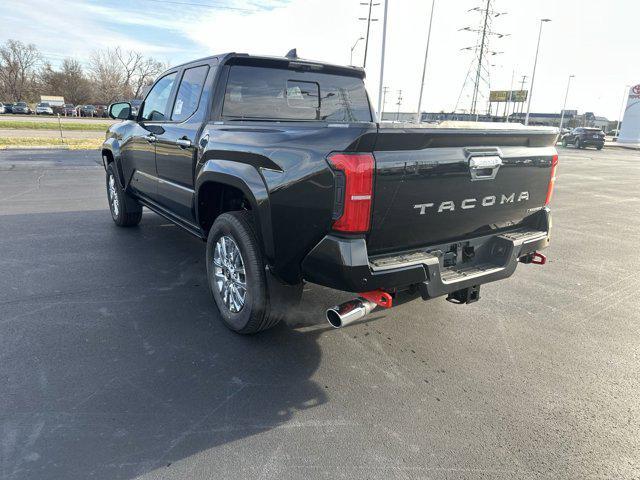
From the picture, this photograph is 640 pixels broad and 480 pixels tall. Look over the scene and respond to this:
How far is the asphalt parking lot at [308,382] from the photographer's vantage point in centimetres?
237

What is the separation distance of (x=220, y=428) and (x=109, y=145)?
16.7ft

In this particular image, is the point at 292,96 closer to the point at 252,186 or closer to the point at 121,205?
the point at 252,186

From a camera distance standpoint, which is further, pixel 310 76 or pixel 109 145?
pixel 109 145

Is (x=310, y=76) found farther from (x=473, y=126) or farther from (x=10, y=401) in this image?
(x=10, y=401)

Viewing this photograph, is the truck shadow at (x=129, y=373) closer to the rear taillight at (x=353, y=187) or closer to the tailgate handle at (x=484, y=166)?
the rear taillight at (x=353, y=187)

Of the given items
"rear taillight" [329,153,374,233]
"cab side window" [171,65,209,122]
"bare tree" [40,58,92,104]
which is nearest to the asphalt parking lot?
"rear taillight" [329,153,374,233]

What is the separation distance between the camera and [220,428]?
2.57 m

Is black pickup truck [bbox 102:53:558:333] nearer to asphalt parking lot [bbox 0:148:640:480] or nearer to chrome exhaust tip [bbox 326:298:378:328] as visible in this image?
chrome exhaust tip [bbox 326:298:378:328]

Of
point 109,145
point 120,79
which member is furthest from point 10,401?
point 120,79

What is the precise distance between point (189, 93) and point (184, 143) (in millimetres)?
597

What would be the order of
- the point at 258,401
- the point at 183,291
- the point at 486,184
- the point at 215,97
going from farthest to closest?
the point at 183,291 → the point at 215,97 → the point at 486,184 → the point at 258,401

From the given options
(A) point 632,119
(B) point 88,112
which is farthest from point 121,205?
(B) point 88,112

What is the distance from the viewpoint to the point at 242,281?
3492 millimetres

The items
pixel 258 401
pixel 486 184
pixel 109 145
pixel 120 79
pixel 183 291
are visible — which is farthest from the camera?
pixel 120 79
